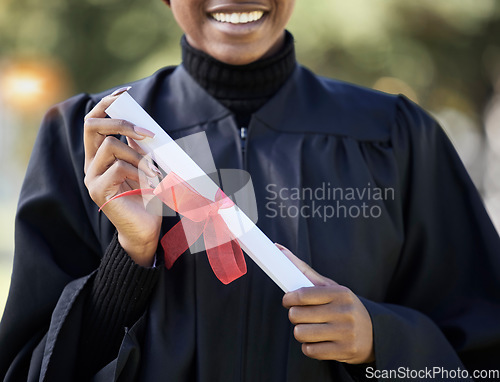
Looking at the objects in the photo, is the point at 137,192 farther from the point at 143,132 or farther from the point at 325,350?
the point at 325,350

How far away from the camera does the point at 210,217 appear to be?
1.29 m

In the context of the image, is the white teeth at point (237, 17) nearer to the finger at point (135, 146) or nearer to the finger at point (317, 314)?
the finger at point (135, 146)

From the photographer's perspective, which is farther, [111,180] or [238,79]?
[238,79]

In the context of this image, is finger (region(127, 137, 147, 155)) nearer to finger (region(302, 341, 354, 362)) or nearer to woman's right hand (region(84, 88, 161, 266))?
woman's right hand (region(84, 88, 161, 266))

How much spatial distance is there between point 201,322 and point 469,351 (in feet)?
2.12

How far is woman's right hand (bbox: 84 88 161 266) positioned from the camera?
4.09 ft

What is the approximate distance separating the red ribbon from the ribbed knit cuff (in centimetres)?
14

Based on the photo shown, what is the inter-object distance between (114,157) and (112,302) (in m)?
→ 0.31

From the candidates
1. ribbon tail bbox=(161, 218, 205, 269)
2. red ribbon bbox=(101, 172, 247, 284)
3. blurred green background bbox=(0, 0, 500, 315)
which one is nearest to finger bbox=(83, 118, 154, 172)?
red ribbon bbox=(101, 172, 247, 284)

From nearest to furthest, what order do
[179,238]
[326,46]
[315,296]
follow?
[315,296]
[179,238]
[326,46]

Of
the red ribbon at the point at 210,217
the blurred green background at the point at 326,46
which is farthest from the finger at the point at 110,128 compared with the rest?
the blurred green background at the point at 326,46

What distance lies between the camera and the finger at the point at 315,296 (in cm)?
123

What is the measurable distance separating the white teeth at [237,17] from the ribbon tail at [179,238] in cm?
47

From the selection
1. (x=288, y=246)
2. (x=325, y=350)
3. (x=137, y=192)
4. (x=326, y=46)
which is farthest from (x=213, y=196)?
(x=326, y=46)
